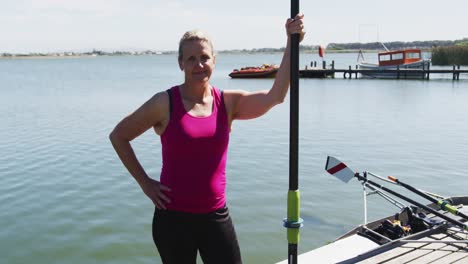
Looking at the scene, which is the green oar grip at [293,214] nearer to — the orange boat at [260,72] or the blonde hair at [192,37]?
the blonde hair at [192,37]

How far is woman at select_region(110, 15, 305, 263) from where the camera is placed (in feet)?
9.23

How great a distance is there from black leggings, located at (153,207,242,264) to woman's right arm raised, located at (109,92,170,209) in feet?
0.39

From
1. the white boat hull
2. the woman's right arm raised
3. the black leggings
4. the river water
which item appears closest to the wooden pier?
the white boat hull

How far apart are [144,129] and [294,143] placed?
0.91 m

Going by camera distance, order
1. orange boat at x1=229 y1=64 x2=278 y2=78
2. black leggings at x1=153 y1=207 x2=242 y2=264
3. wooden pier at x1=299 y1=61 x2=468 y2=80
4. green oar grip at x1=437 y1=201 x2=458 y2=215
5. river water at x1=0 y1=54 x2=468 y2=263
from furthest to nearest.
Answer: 1. orange boat at x1=229 y1=64 x2=278 y2=78
2. wooden pier at x1=299 y1=61 x2=468 y2=80
3. river water at x1=0 y1=54 x2=468 y2=263
4. green oar grip at x1=437 y1=201 x2=458 y2=215
5. black leggings at x1=153 y1=207 x2=242 y2=264

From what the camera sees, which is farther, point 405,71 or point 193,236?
point 405,71

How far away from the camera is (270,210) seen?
29.9 feet

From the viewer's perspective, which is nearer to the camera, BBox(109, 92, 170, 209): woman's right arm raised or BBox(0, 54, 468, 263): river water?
BBox(109, 92, 170, 209): woman's right arm raised

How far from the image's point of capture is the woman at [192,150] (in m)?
2.81

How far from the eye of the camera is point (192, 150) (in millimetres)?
2795

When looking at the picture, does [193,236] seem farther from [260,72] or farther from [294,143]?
[260,72]

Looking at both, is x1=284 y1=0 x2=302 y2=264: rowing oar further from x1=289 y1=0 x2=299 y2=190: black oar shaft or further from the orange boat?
the orange boat

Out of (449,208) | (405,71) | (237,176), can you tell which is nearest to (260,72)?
(405,71)

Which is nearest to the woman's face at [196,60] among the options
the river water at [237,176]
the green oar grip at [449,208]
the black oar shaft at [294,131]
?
the black oar shaft at [294,131]
